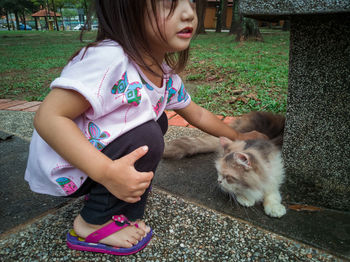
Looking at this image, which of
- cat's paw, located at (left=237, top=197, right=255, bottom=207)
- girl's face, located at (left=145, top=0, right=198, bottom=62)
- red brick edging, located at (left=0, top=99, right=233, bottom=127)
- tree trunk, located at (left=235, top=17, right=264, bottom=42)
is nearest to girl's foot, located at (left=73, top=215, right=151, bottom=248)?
cat's paw, located at (left=237, top=197, right=255, bottom=207)

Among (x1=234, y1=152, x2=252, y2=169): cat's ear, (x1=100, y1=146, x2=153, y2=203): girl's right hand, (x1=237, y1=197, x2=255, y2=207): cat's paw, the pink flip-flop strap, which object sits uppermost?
(x1=100, y1=146, x2=153, y2=203): girl's right hand

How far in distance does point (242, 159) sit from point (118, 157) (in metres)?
0.70

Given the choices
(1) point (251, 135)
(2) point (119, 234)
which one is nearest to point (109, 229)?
(2) point (119, 234)

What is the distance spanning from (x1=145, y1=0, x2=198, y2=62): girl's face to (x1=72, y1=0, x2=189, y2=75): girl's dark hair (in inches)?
0.6

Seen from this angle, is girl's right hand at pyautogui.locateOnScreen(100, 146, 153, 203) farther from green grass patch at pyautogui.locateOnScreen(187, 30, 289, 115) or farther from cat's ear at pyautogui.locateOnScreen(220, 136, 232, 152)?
green grass patch at pyautogui.locateOnScreen(187, 30, 289, 115)

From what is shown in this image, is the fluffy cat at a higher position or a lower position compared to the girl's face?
lower

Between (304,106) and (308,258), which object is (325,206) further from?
(304,106)

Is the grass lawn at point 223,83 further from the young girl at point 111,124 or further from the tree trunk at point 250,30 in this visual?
the tree trunk at point 250,30

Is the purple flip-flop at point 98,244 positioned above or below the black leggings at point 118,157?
below

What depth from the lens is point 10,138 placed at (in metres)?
2.23

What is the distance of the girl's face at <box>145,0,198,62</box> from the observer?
103cm

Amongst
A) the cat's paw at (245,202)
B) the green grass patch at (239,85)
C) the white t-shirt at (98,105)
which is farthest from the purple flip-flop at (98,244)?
the green grass patch at (239,85)

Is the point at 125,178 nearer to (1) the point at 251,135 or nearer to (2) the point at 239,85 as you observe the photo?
(1) the point at 251,135

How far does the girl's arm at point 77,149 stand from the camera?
0.92 meters
